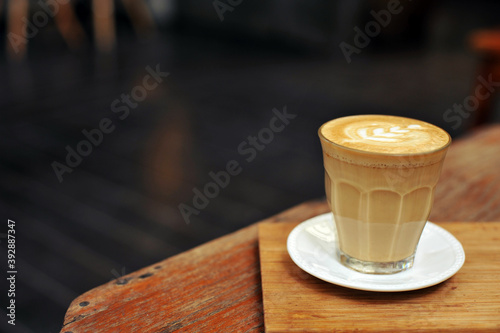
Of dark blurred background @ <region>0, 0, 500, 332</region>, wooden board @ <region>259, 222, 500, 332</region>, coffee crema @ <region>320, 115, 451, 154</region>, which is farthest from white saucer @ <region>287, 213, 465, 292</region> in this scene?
dark blurred background @ <region>0, 0, 500, 332</region>

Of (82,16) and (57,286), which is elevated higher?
(82,16)

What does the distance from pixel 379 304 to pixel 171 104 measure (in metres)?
2.61

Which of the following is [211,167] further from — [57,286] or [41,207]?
[57,286]

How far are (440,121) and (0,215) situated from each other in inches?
81.8

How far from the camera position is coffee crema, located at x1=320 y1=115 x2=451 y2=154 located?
1.58 ft

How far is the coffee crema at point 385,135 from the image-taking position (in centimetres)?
48

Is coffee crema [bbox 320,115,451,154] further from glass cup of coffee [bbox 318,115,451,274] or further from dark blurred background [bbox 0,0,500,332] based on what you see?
dark blurred background [bbox 0,0,500,332]

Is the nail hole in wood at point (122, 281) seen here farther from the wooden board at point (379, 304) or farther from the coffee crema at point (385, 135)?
the coffee crema at point (385, 135)

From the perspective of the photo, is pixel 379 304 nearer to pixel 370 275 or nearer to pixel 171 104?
pixel 370 275

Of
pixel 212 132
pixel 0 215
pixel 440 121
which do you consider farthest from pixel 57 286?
pixel 440 121

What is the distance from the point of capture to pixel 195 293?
520mm

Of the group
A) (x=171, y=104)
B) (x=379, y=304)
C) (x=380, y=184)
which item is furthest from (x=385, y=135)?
(x=171, y=104)

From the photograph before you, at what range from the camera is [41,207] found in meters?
1.81

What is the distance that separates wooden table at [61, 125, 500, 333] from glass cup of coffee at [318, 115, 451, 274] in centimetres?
11
